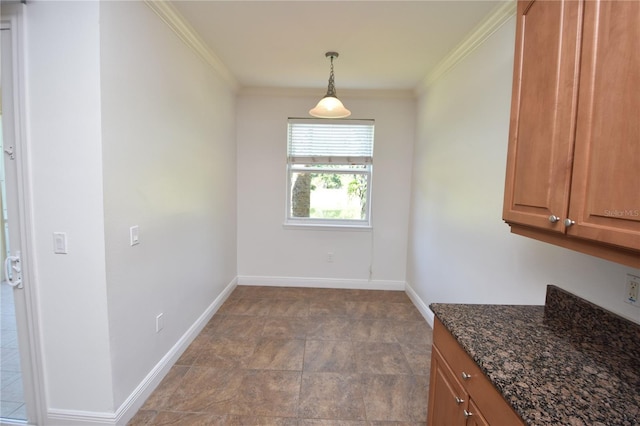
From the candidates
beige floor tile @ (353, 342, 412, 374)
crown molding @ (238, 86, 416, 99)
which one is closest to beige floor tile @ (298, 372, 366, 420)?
beige floor tile @ (353, 342, 412, 374)

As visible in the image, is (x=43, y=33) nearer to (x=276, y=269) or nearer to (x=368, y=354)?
(x=368, y=354)

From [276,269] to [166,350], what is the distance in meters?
2.01

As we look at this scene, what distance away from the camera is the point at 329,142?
13.0ft

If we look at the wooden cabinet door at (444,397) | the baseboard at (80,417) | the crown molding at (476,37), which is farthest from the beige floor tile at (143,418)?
the crown molding at (476,37)

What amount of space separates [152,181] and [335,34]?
180cm

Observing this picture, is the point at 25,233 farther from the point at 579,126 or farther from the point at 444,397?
the point at 579,126

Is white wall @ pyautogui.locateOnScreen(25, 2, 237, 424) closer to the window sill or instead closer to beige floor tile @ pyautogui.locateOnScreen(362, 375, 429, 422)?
beige floor tile @ pyautogui.locateOnScreen(362, 375, 429, 422)

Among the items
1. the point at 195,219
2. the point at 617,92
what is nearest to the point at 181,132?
the point at 195,219

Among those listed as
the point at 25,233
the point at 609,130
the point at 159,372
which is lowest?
the point at 159,372

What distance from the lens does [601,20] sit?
3.06 feet

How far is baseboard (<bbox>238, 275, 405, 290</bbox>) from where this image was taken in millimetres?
4109

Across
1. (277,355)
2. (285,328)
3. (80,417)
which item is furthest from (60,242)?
(285,328)

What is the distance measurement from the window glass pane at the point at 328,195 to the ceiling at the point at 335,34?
124 cm

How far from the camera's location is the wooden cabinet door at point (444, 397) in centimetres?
122
